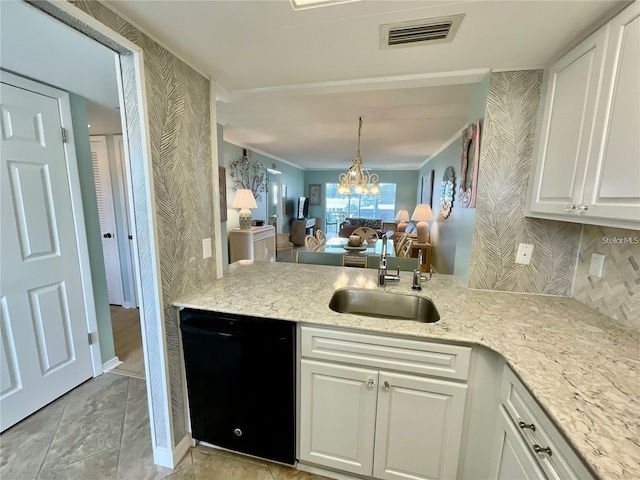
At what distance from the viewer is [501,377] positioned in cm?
111

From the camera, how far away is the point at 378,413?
1280mm

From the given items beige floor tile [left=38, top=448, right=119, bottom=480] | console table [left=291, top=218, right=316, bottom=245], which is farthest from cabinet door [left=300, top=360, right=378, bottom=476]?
console table [left=291, top=218, right=316, bottom=245]

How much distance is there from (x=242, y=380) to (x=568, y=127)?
2025 millimetres

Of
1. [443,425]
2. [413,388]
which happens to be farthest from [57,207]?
[443,425]

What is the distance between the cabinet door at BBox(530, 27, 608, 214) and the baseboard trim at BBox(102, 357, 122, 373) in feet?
11.0

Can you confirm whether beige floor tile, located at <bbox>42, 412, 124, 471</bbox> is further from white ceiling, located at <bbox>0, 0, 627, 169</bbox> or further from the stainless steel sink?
white ceiling, located at <bbox>0, 0, 627, 169</bbox>

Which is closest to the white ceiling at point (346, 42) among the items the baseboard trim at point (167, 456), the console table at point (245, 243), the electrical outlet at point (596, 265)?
the electrical outlet at point (596, 265)

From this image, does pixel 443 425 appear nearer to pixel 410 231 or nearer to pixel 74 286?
pixel 74 286

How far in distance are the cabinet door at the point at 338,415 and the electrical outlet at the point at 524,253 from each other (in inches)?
45.2

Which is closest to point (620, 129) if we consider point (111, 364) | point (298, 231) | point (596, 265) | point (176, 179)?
point (596, 265)

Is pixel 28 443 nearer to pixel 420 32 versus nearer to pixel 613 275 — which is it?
pixel 420 32

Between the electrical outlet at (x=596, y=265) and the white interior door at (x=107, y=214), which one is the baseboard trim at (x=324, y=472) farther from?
the white interior door at (x=107, y=214)

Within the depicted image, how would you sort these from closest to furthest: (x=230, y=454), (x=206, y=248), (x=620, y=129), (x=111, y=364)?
1. (x=620, y=129)
2. (x=230, y=454)
3. (x=206, y=248)
4. (x=111, y=364)

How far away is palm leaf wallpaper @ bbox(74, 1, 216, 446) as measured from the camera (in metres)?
1.29
